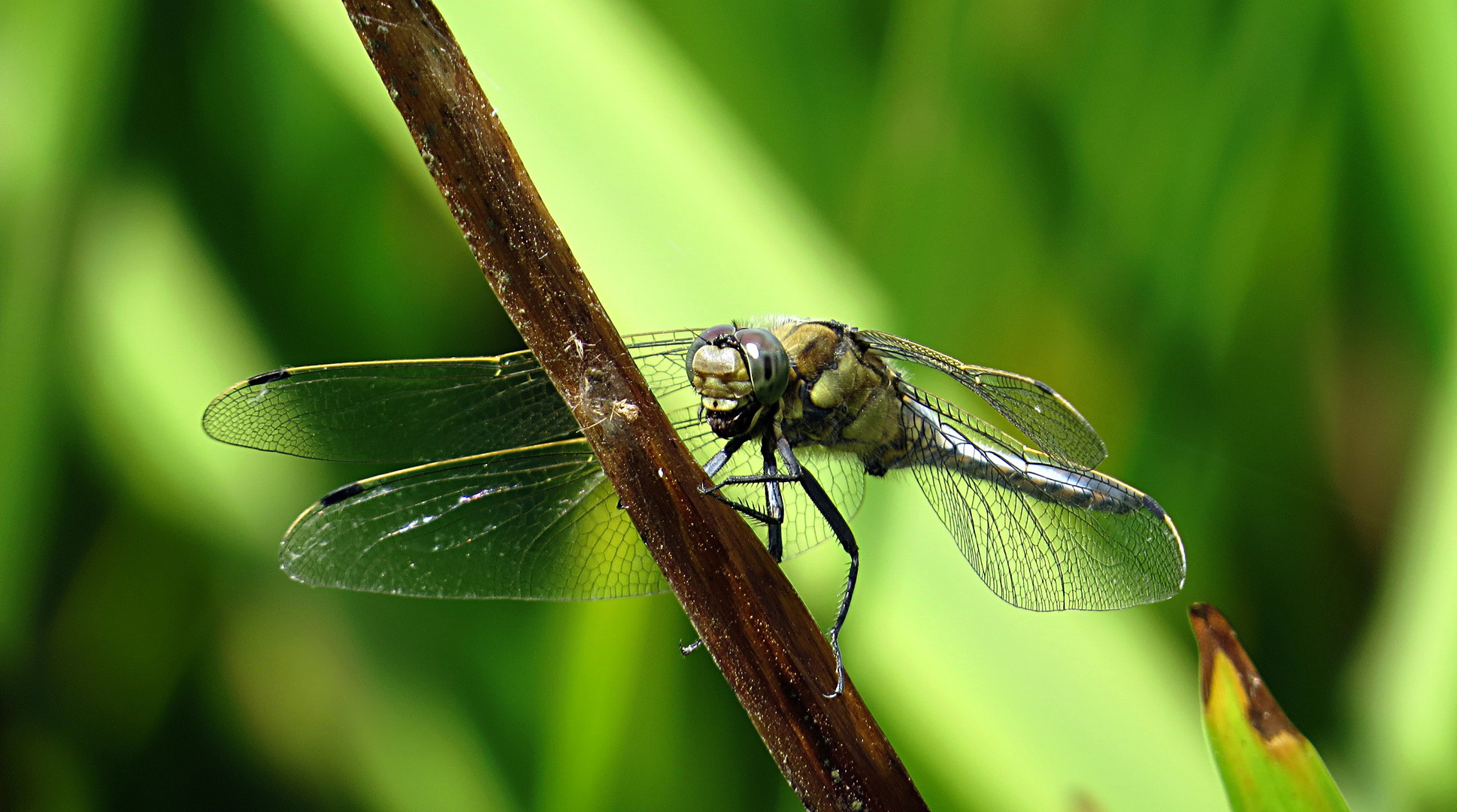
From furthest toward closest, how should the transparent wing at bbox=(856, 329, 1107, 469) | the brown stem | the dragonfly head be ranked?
the transparent wing at bbox=(856, 329, 1107, 469), the dragonfly head, the brown stem

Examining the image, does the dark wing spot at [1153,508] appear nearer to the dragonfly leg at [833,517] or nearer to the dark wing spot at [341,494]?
the dragonfly leg at [833,517]

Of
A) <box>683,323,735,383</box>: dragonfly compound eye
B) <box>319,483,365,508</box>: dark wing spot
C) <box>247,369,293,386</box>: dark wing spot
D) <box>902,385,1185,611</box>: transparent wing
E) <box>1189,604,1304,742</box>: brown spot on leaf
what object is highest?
<box>247,369,293,386</box>: dark wing spot

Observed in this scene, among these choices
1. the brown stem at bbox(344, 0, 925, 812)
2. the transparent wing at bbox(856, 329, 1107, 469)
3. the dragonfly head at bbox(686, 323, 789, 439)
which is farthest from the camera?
the transparent wing at bbox(856, 329, 1107, 469)

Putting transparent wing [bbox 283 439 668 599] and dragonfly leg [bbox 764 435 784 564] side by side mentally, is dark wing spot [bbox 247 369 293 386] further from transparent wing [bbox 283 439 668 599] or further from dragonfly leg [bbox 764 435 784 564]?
dragonfly leg [bbox 764 435 784 564]

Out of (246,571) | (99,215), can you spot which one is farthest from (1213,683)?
(99,215)

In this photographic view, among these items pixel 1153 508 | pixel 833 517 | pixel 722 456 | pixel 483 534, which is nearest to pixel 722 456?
pixel 722 456

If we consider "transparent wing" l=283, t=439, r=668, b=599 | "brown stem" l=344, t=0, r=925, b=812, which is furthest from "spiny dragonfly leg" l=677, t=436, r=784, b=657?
"brown stem" l=344, t=0, r=925, b=812

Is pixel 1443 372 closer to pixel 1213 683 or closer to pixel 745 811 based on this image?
pixel 1213 683

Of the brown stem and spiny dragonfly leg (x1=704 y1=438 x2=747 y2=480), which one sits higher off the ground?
the brown stem
